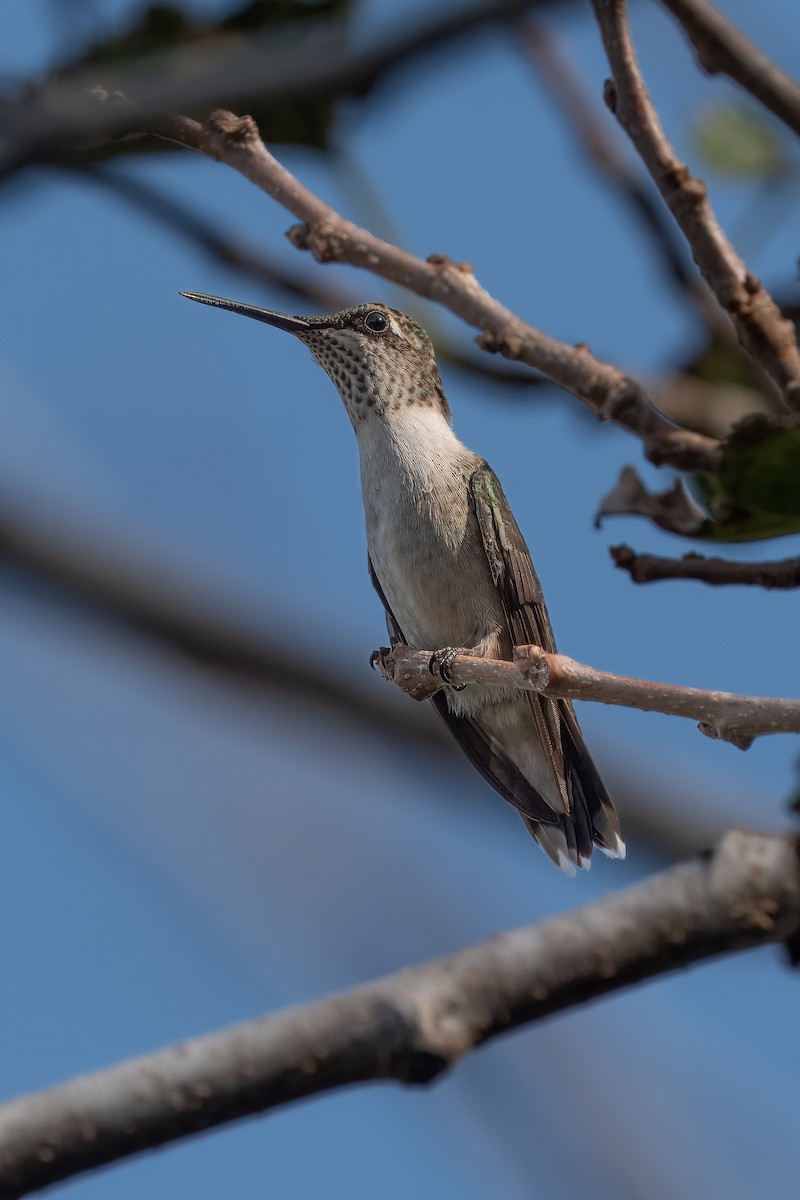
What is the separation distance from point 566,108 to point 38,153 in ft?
10.4

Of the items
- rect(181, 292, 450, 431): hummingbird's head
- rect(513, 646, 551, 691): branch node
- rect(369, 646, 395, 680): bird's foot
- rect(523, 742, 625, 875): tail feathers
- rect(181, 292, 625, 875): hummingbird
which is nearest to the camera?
rect(513, 646, 551, 691): branch node

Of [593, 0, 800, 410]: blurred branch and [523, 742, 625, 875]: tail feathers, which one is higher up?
[593, 0, 800, 410]: blurred branch

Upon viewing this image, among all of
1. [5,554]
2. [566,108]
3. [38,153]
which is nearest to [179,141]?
[38,153]

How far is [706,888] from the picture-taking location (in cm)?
176

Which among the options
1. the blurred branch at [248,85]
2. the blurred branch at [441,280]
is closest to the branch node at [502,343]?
the blurred branch at [441,280]

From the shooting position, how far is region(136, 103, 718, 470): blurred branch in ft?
7.66

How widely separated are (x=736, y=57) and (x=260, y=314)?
7.21ft

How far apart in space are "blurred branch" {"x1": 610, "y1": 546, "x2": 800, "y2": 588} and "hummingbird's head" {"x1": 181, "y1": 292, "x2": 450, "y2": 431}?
2.28 meters

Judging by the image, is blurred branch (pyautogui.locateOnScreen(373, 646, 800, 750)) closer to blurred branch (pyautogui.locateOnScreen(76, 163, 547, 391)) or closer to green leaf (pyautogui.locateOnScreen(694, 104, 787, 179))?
blurred branch (pyautogui.locateOnScreen(76, 163, 547, 391))

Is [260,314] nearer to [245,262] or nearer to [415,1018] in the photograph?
[245,262]

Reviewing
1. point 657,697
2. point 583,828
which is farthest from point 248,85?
point 583,828

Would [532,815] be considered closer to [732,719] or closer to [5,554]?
[5,554]

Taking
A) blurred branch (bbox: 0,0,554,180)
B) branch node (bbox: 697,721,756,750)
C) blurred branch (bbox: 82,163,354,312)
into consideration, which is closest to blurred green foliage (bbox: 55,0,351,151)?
blurred branch (bbox: 82,163,354,312)

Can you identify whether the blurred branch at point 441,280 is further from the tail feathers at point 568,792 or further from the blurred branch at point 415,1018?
the tail feathers at point 568,792
